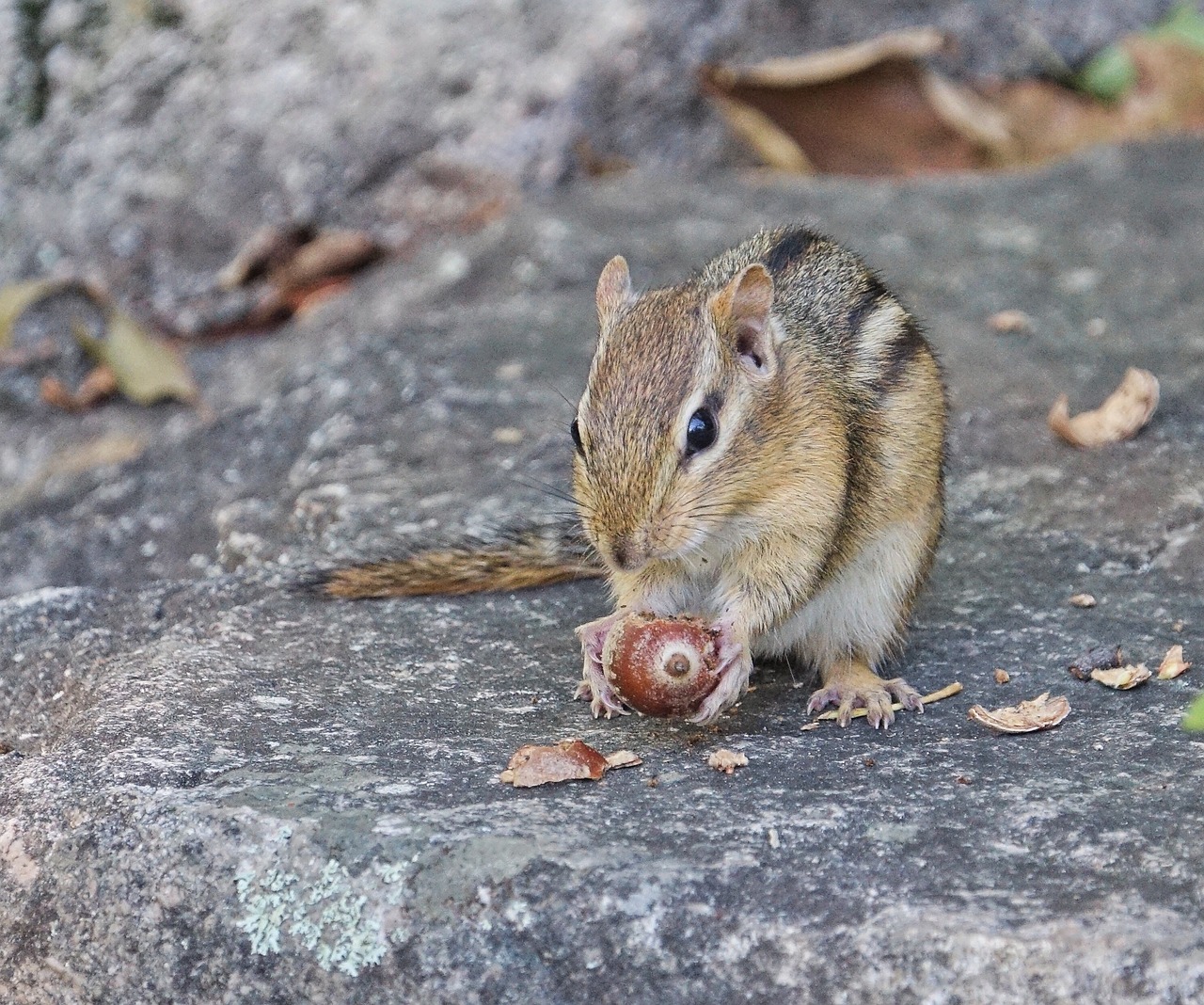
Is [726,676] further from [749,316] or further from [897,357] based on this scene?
[897,357]

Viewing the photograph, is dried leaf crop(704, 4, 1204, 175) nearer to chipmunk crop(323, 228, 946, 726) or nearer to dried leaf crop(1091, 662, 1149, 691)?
chipmunk crop(323, 228, 946, 726)

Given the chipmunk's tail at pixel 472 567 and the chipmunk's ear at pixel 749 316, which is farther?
the chipmunk's tail at pixel 472 567

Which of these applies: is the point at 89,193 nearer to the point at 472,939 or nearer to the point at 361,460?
the point at 361,460

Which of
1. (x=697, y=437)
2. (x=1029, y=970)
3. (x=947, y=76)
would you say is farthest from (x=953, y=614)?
(x=947, y=76)

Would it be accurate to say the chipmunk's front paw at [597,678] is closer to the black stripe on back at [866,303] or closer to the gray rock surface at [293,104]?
the black stripe on back at [866,303]

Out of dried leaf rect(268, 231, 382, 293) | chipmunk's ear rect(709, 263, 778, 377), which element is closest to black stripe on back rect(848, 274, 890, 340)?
chipmunk's ear rect(709, 263, 778, 377)

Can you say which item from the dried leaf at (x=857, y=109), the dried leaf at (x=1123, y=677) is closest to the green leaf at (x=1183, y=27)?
the dried leaf at (x=857, y=109)
